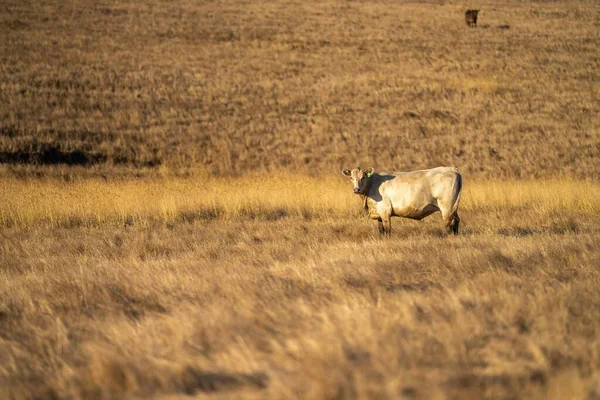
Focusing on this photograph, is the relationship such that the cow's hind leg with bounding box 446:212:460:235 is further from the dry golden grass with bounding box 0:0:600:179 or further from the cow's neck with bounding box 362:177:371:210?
the dry golden grass with bounding box 0:0:600:179

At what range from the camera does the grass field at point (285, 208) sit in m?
3.78

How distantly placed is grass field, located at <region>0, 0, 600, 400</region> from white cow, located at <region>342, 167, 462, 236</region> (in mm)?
503

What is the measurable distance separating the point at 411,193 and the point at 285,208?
4.66m

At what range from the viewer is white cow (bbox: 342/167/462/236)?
418 inches

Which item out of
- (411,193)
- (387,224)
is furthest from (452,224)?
(387,224)

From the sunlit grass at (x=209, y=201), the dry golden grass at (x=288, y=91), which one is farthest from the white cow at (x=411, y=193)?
the dry golden grass at (x=288, y=91)

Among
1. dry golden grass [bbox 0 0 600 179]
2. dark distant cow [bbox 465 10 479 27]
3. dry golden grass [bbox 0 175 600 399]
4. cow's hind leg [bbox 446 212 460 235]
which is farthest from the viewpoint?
dark distant cow [bbox 465 10 479 27]

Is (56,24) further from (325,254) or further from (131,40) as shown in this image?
(325,254)

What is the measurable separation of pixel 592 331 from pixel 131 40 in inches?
1450

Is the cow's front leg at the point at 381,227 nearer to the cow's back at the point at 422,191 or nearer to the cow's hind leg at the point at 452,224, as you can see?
the cow's back at the point at 422,191

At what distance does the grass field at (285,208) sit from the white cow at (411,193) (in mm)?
503

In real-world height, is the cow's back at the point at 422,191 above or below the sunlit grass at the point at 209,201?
above

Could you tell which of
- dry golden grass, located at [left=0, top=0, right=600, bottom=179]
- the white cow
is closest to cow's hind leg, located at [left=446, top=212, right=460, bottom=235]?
the white cow

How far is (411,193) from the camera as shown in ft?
35.6
